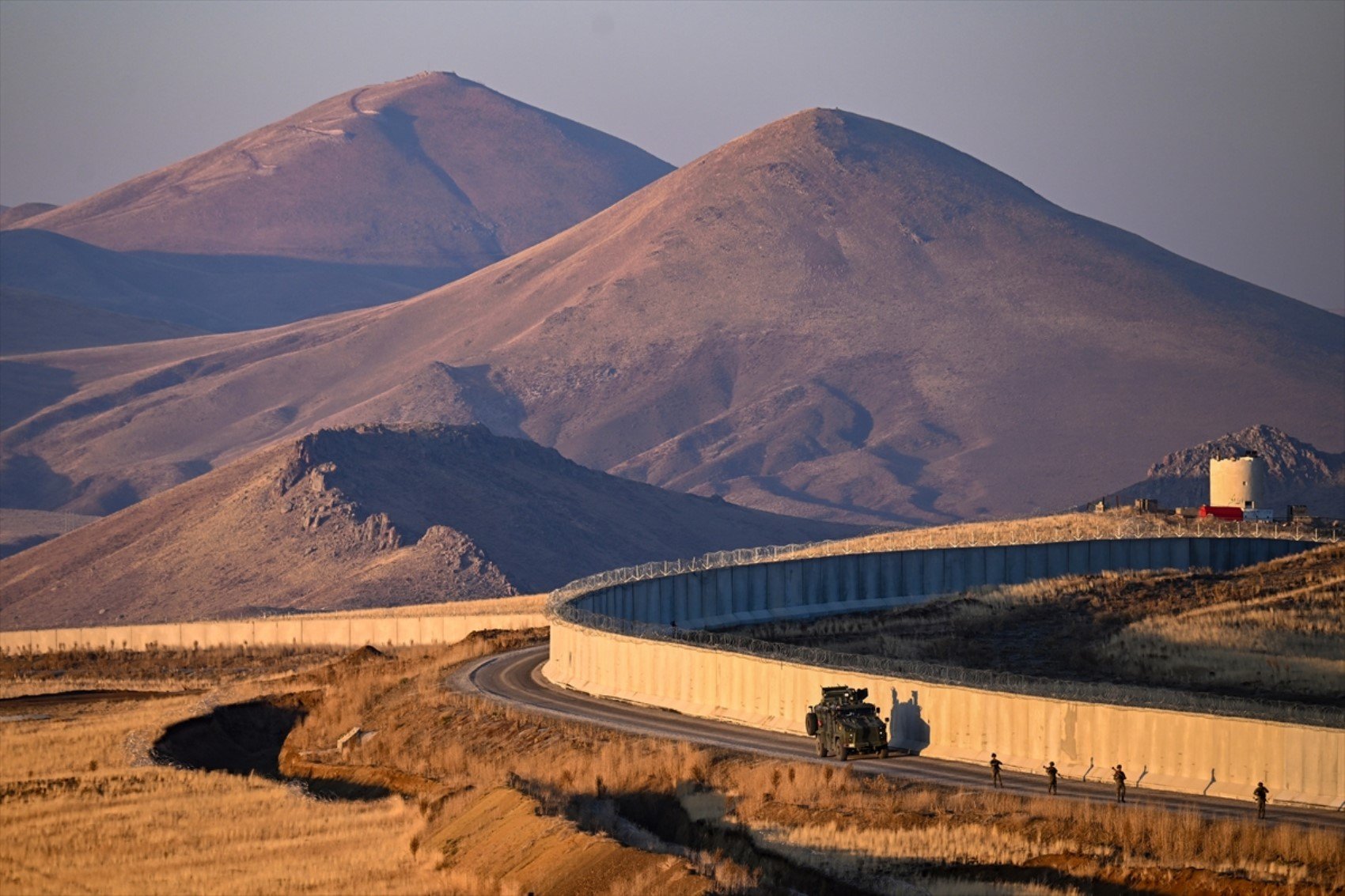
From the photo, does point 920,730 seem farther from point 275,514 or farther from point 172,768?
point 275,514

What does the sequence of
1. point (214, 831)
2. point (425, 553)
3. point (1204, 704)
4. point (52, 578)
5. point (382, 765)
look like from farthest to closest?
point (52, 578) < point (425, 553) < point (382, 765) < point (1204, 704) < point (214, 831)

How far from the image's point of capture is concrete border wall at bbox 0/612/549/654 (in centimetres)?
7375

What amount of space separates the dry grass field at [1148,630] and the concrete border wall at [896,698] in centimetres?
183

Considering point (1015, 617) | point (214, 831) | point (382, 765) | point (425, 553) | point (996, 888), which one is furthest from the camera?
point (425, 553)

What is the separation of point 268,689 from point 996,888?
33551 mm

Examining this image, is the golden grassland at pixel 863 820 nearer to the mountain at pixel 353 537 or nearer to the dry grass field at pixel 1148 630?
the dry grass field at pixel 1148 630

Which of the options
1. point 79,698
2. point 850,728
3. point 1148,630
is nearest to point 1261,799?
point 850,728

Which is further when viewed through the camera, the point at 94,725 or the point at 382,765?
the point at 94,725

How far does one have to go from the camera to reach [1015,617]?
66688mm

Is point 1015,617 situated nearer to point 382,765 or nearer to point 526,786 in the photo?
point 382,765

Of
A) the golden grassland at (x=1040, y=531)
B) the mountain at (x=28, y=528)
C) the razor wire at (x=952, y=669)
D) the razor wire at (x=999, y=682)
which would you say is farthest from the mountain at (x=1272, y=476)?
the mountain at (x=28, y=528)

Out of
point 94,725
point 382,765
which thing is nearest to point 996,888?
point 382,765

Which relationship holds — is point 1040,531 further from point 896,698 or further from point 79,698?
point 896,698

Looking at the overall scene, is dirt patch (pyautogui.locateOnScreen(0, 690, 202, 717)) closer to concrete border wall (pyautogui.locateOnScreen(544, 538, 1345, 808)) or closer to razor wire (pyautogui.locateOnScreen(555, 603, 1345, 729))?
concrete border wall (pyautogui.locateOnScreen(544, 538, 1345, 808))
